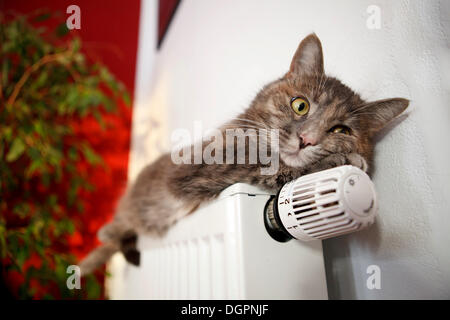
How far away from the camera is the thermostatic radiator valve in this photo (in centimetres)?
35

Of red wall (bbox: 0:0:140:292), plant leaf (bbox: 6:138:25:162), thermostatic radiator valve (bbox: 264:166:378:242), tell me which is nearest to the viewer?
thermostatic radiator valve (bbox: 264:166:378:242)

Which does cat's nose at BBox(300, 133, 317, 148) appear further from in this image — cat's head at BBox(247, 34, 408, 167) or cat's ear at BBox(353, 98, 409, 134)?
cat's ear at BBox(353, 98, 409, 134)

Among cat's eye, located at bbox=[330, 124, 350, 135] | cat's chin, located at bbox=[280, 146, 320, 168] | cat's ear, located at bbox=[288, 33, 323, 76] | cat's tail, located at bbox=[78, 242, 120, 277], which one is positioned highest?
Result: cat's ear, located at bbox=[288, 33, 323, 76]

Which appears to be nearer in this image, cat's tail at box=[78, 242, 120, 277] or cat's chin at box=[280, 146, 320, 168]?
cat's chin at box=[280, 146, 320, 168]

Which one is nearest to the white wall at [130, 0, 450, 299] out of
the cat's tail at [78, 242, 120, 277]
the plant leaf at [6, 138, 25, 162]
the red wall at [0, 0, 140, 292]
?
the cat's tail at [78, 242, 120, 277]

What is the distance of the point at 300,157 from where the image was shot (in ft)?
1.63

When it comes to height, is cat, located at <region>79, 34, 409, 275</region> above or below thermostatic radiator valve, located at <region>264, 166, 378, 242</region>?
above

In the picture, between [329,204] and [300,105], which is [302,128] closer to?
[300,105]

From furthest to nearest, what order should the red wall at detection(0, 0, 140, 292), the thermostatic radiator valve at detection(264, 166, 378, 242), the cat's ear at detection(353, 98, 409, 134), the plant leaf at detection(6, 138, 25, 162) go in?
the red wall at detection(0, 0, 140, 292) → the plant leaf at detection(6, 138, 25, 162) → the cat's ear at detection(353, 98, 409, 134) → the thermostatic radiator valve at detection(264, 166, 378, 242)

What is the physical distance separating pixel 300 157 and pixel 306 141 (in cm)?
3

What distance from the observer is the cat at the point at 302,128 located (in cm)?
49

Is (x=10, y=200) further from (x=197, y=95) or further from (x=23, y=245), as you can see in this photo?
(x=197, y=95)
